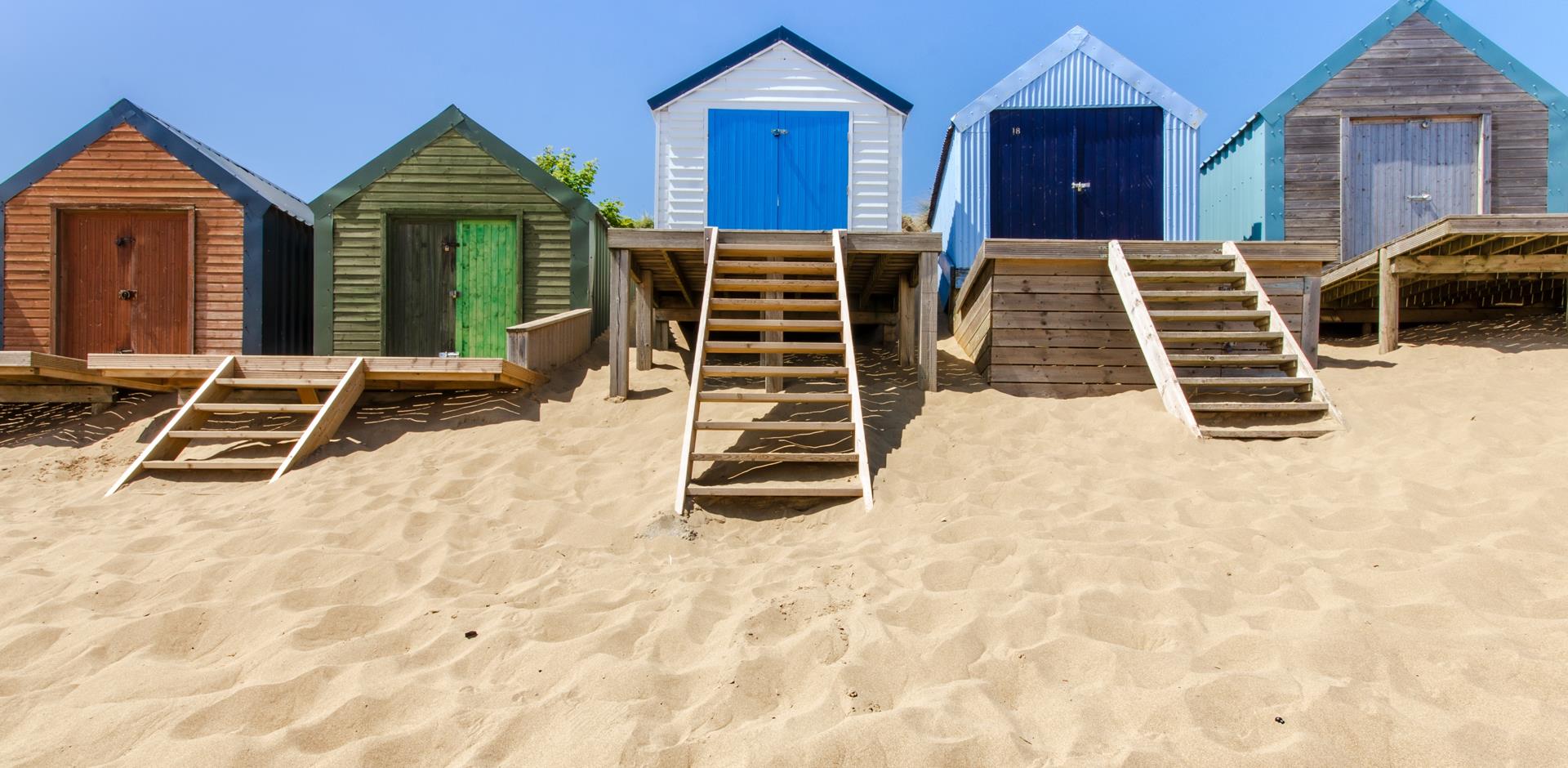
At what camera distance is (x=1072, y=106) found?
33.2 feet

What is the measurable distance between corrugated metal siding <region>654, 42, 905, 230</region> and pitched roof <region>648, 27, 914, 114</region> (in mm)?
56

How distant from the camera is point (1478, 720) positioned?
1856 millimetres

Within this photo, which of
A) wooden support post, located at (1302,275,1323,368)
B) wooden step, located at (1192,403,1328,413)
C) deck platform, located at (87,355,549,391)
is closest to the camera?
wooden step, located at (1192,403,1328,413)

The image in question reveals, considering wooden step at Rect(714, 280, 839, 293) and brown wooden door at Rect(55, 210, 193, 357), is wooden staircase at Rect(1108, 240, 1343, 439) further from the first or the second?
brown wooden door at Rect(55, 210, 193, 357)

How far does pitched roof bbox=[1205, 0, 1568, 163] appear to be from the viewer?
9.66 m

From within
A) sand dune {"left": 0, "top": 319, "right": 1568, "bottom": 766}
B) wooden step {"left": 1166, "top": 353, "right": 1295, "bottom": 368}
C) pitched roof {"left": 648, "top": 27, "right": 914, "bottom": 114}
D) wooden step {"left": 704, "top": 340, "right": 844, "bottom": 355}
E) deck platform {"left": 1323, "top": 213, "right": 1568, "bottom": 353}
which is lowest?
sand dune {"left": 0, "top": 319, "right": 1568, "bottom": 766}

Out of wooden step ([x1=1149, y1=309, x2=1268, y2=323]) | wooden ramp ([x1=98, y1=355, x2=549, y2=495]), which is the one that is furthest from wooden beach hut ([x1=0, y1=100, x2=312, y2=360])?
wooden step ([x1=1149, y1=309, x2=1268, y2=323])

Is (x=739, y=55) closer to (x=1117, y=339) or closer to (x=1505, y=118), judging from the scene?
(x=1117, y=339)

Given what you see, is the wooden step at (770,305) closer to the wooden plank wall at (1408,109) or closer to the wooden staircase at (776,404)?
the wooden staircase at (776,404)

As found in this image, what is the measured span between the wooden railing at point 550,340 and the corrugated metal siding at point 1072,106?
514 cm

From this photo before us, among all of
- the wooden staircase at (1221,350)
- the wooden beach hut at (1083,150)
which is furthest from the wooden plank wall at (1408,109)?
the wooden staircase at (1221,350)

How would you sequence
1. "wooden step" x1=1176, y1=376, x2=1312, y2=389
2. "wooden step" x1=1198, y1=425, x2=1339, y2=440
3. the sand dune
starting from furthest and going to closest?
"wooden step" x1=1176, y1=376, x2=1312, y2=389
"wooden step" x1=1198, y1=425, x2=1339, y2=440
the sand dune

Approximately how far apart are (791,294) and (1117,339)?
3.30 metres

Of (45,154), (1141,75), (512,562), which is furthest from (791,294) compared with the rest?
(45,154)
